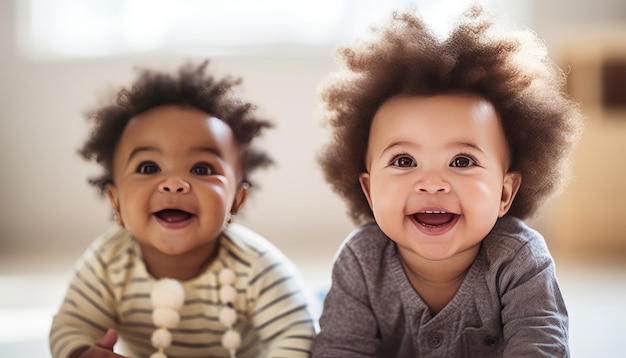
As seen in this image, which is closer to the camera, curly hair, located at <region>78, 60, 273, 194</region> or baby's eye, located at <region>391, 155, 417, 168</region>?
baby's eye, located at <region>391, 155, 417, 168</region>

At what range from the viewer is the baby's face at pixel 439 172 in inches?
37.4

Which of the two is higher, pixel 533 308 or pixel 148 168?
pixel 148 168

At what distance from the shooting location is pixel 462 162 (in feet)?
3.17

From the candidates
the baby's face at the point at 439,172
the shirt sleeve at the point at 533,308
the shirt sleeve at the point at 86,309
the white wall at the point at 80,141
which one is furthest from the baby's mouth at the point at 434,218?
the white wall at the point at 80,141

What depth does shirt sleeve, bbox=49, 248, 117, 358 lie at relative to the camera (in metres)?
1.11

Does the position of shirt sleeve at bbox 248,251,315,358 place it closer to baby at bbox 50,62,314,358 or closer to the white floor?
baby at bbox 50,62,314,358

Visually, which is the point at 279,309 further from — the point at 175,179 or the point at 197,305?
the point at 175,179

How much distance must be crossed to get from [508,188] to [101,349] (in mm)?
546

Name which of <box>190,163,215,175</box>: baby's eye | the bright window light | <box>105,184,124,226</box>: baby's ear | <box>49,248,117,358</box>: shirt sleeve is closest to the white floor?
<box>49,248,117,358</box>: shirt sleeve

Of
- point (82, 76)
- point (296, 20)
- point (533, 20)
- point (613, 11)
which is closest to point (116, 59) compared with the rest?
point (82, 76)

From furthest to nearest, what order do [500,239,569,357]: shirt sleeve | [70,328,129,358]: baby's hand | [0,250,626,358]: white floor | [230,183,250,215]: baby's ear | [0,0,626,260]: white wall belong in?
1. [0,0,626,260]: white wall
2. [0,250,626,358]: white floor
3. [230,183,250,215]: baby's ear
4. [70,328,129,358]: baby's hand
5. [500,239,569,357]: shirt sleeve

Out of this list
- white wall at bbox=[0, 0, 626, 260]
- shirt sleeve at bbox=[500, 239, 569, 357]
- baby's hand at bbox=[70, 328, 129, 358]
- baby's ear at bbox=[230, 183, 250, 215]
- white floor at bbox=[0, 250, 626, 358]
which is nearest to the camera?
shirt sleeve at bbox=[500, 239, 569, 357]

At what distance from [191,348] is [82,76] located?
1.88m

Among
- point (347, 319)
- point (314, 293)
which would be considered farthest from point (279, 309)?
point (314, 293)
